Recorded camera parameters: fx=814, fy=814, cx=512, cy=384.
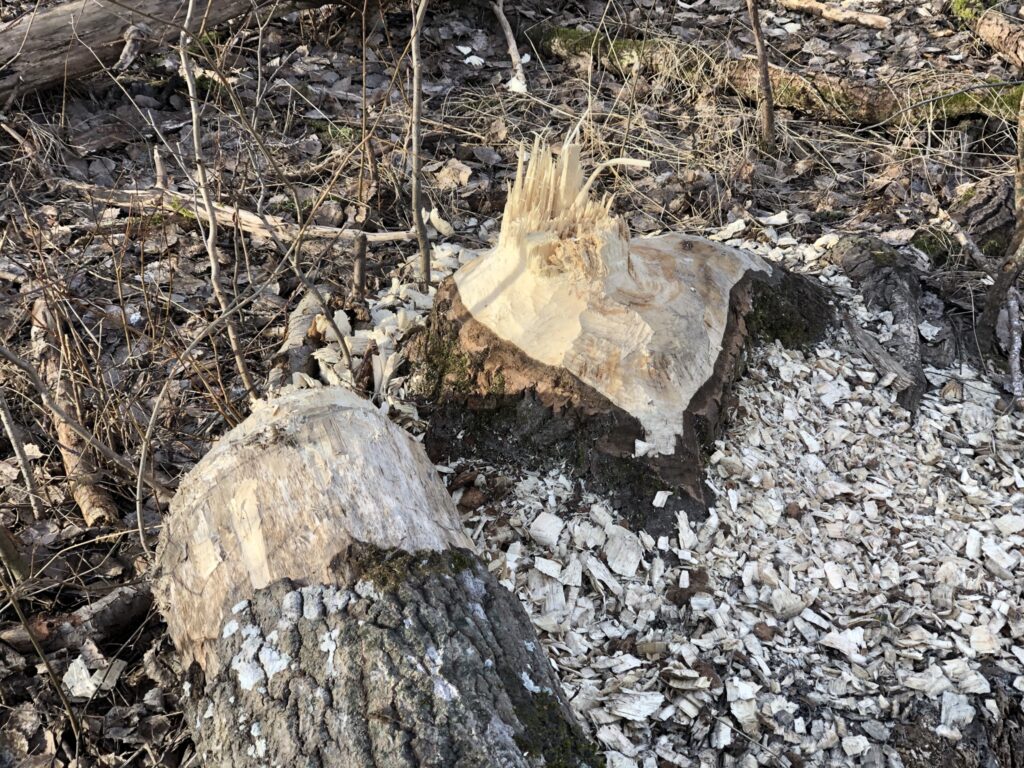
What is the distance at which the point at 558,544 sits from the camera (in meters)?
2.47

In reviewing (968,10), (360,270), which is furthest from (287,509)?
(968,10)

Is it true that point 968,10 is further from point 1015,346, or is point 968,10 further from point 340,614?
point 340,614

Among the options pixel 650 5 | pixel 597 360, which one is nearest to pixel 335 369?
pixel 597 360

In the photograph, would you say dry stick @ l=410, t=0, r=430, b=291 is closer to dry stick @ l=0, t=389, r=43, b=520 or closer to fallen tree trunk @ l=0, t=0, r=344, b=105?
dry stick @ l=0, t=389, r=43, b=520

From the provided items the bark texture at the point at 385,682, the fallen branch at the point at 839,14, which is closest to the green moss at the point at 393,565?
the bark texture at the point at 385,682

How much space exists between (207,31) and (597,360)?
13.3 ft

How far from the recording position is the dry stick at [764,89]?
4445mm

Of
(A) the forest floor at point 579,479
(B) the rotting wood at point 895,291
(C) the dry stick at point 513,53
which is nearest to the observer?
(A) the forest floor at point 579,479

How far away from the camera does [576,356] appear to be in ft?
8.33

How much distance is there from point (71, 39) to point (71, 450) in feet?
10.4

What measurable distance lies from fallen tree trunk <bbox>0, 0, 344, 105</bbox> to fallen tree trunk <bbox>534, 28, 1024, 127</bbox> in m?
2.21

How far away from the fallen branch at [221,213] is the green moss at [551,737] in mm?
2372

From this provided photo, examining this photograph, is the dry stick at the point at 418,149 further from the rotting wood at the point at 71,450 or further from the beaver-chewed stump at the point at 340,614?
the rotting wood at the point at 71,450

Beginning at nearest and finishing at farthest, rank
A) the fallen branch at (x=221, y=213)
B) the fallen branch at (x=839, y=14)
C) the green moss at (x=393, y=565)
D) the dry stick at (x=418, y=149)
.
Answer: the green moss at (x=393, y=565) → the dry stick at (x=418, y=149) → the fallen branch at (x=221, y=213) → the fallen branch at (x=839, y=14)
